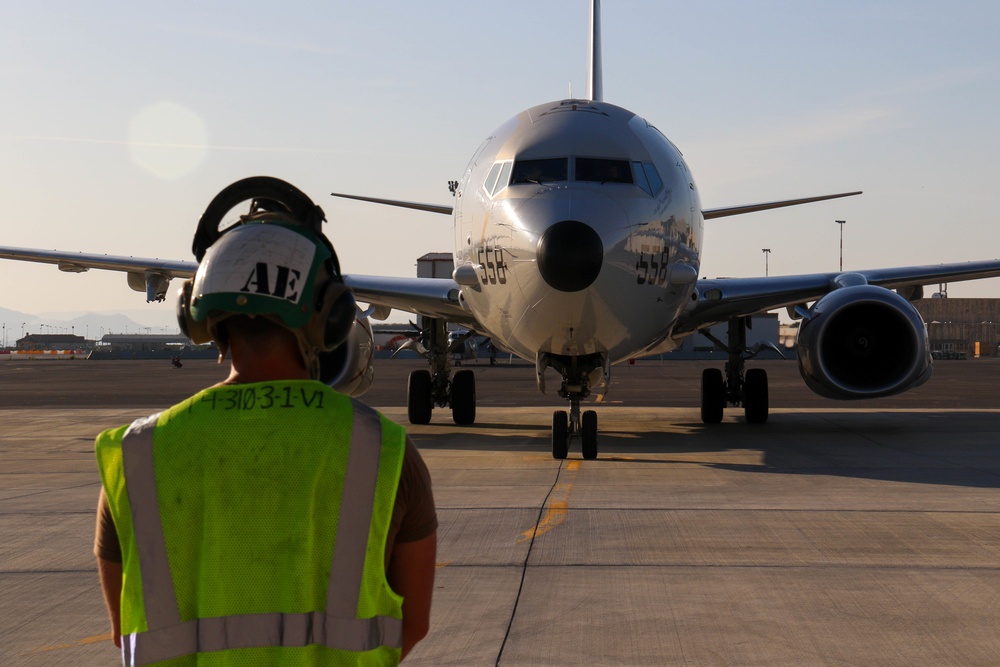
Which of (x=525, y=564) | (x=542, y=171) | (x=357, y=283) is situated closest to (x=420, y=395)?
(x=357, y=283)

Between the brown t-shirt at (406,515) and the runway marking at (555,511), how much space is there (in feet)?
15.4

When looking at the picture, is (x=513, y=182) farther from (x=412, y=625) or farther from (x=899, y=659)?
(x=412, y=625)

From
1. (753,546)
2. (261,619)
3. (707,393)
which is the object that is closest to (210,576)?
(261,619)

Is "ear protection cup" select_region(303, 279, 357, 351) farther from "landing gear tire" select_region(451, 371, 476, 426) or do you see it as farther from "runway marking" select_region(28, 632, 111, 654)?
"landing gear tire" select_region(451, 371, 476, 426)

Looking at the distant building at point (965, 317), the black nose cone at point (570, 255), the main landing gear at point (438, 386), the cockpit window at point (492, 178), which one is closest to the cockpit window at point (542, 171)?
the cockpit window at point (492, 178)

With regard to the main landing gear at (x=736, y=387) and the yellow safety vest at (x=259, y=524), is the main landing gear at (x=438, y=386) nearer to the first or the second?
the main landing gear at (x=736, y=387)

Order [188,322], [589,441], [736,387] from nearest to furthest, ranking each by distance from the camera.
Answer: [188,322] → [589,441] → [736,387]

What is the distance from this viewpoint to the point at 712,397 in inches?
650

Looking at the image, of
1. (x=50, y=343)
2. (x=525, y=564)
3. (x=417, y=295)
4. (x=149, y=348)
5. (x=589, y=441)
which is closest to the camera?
(x=525, y=564)

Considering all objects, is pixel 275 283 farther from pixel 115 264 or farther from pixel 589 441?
pixel 115 264

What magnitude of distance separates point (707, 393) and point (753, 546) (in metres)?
10.1

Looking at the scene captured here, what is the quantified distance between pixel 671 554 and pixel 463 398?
10140mm

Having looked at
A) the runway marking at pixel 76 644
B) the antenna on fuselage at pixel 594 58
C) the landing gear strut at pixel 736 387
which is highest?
the antenna on fuselage at pixel 594 58

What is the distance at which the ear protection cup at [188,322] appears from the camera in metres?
2.18
